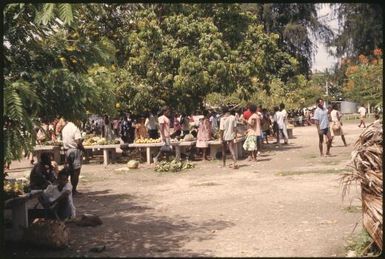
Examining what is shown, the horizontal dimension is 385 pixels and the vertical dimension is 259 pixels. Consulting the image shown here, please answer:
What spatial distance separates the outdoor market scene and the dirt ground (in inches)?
1.4

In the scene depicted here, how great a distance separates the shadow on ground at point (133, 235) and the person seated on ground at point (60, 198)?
24 centimetres

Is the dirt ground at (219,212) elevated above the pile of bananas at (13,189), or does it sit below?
below

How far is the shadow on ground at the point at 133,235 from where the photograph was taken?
21.0ft

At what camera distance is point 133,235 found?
728 cm

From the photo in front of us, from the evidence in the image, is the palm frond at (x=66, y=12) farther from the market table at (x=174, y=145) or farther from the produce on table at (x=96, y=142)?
the produce on table at (x=96, y=142)

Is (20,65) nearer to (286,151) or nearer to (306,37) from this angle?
(286,151)

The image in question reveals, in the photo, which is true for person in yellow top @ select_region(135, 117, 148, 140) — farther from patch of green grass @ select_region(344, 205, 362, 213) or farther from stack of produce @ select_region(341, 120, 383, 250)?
stack of produce @ select_region(341, 120, 383, 250)

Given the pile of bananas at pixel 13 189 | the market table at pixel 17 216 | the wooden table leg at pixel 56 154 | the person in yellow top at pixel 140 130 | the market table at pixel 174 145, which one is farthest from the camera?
the person in yellow top at pixel 140 130

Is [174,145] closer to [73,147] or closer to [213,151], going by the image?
[213,151]

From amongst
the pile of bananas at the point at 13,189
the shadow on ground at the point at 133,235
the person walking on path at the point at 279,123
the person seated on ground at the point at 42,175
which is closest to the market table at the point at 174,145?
the person walking on path at the point at 279,123

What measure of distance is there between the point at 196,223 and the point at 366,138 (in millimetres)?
3058

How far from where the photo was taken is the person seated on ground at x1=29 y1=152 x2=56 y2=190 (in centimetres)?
846

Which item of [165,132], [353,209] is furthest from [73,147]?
[353,209]

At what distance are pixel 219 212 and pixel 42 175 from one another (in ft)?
10.2
